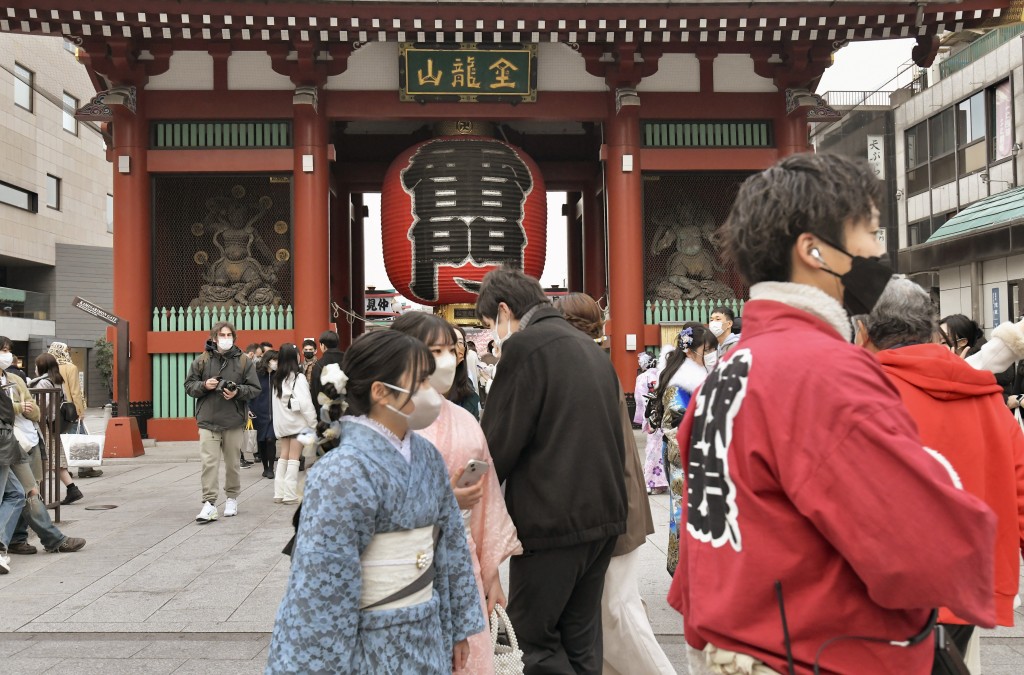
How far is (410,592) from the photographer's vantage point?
2.09 metres

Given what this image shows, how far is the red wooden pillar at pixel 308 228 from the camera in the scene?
11.7 meters

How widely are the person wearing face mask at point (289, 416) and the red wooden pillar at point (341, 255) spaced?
749 cm

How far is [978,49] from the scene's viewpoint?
68.5 feet

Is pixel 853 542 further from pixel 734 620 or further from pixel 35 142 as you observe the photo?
pixel 35 142

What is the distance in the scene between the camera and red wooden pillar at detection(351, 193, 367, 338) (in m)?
16.4

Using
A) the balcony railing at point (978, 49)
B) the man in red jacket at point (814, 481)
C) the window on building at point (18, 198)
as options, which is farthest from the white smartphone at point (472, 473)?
the window on building at point (18, 198)

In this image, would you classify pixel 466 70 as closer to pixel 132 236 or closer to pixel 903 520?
pixel 132 236

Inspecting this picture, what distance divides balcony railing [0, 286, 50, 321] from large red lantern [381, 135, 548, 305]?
2076 cm

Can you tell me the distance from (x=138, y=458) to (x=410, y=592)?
394 inches

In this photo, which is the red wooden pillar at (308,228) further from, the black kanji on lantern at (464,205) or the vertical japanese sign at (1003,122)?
the vertical japanese sign at (1003,122)

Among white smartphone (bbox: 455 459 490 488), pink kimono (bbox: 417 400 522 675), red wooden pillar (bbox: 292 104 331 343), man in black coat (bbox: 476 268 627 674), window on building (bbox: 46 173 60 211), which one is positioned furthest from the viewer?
window on building (bbox: 46 173 60 211)

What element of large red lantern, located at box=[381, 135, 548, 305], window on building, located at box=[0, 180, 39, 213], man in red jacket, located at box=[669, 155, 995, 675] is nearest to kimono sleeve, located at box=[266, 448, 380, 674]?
man in red jacket, located at box=[669, 155, 995, 675]

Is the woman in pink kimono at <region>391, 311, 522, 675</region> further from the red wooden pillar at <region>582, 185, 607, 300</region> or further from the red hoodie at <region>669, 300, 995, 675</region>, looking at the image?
the red wooden pillar at <region>582, 185, 607, 300</region>

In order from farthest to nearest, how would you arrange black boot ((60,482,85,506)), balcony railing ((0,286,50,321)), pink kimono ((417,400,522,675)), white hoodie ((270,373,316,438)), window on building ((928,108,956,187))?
balcony railing ((0,286,50,321))
window on building ((928,108,956,187))
black boot ((60,482,85,506))
white hoodie ((270,373,316,438))
pink kimono ((417,400,522,675))
